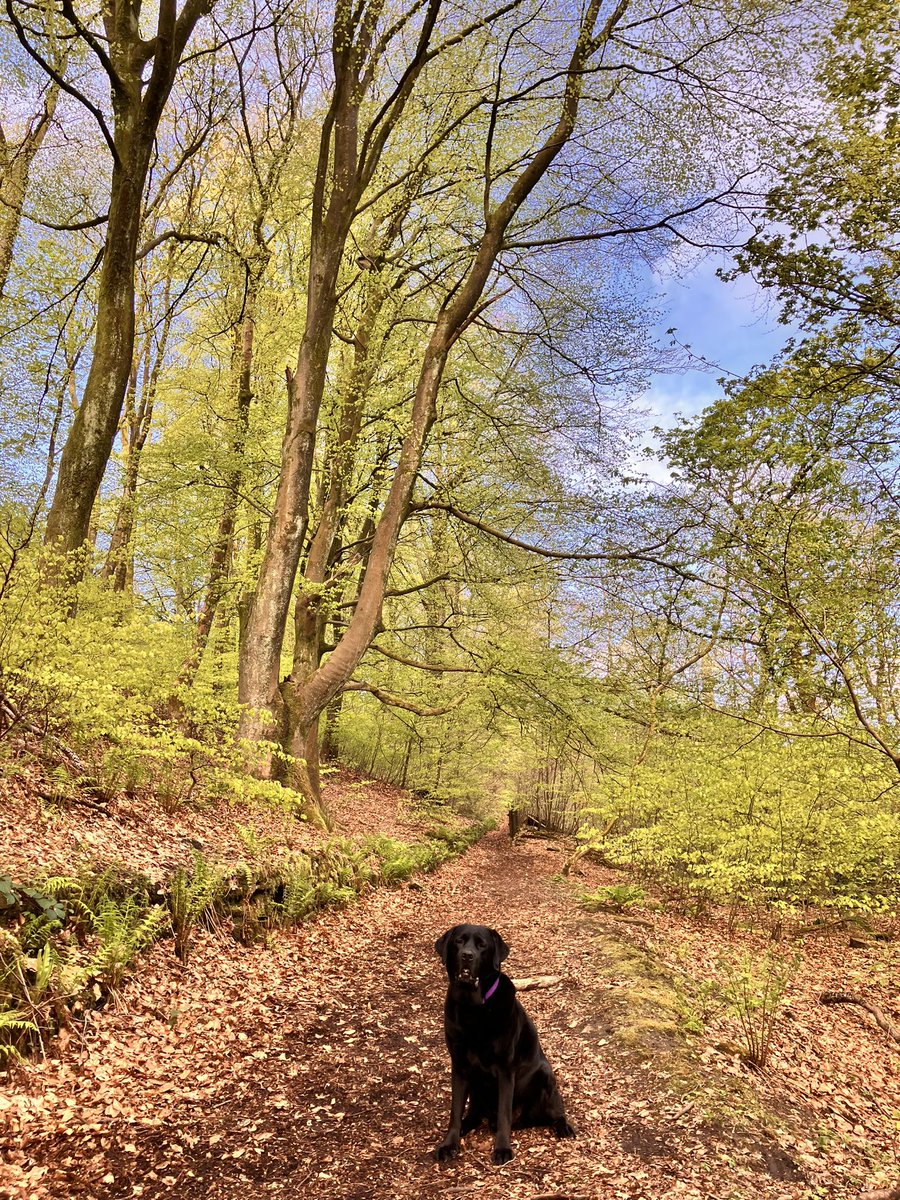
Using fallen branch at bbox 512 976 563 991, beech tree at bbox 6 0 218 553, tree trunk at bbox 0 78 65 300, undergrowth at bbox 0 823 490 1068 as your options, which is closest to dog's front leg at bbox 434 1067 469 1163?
undergrowth at bbox 0 823 490 1068

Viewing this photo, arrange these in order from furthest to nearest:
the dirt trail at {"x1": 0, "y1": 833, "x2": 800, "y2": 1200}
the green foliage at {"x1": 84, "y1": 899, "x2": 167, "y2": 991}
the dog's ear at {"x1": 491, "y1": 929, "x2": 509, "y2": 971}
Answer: the green foliage at {"x1": 84, "y1": 899, "x2": 167, "y2": 991}, the dog's ear at {"x1": 491, "y1": 929, "x2": 509, "y2": 971}, the dirt trail at {"x1": 0, "y1": 833, "x2": 800, "y2": 1200}

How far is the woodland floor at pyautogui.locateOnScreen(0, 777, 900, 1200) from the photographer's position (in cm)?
293

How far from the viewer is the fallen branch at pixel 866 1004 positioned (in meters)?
6.74

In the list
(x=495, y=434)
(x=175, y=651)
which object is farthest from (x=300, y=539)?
(x=495, y=434)

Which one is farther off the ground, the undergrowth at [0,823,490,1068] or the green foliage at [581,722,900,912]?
the green foliage at [581,722,900,912]

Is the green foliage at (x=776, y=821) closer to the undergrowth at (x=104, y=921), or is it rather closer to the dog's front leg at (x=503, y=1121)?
the undergrowth at (x=104, y=921)

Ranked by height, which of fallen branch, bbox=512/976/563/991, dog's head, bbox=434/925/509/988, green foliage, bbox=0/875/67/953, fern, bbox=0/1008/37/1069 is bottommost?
fallen branch, bbox=512/976/563/991

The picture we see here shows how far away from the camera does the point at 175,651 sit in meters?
9.43

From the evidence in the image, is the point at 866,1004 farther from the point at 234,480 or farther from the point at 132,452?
the point at 132,452

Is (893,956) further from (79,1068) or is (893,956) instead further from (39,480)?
(39,480)

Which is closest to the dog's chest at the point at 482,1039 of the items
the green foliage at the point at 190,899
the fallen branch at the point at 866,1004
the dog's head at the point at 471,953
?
the dog's head at the point at 471,953

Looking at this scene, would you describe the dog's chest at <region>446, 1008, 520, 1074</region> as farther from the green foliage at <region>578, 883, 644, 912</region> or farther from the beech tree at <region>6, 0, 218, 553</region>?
the green foliage at <region>578, 883, 644, 912</region>

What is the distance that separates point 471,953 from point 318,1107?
1651mm

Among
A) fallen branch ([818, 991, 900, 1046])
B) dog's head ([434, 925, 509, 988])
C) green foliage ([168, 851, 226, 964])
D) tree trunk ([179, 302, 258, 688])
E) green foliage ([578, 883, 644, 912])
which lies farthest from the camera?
tree trunk ([179, 302, 258, 688])
